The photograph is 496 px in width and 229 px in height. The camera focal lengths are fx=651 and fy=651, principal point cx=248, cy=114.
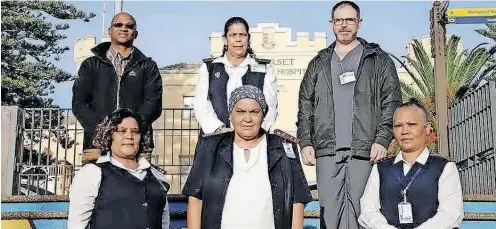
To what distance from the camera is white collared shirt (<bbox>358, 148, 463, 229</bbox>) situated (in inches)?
152

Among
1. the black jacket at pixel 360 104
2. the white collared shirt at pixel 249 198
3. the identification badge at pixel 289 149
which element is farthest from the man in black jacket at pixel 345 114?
the white collared shirt at pixel 249 198

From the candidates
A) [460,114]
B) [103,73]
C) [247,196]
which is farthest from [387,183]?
[460,114]

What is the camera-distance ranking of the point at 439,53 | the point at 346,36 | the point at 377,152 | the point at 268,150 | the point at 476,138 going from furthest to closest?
the point at 439,53 < the point at 476,138 < the point at 346,36 < the point at 377,152 < the point at 268,150

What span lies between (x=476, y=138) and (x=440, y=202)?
477cm

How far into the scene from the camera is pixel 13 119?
812 centimetres

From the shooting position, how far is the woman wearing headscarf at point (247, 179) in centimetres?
375

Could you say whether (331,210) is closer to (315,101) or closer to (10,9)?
(315,101)

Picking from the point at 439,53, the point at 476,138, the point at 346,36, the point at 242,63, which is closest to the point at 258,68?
the point at 242,63

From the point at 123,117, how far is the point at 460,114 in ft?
20.7

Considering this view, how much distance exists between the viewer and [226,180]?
12.4ft

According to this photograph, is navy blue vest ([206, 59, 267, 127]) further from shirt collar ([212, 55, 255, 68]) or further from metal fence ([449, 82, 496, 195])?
metal fence ([449, 82, 496, 195])

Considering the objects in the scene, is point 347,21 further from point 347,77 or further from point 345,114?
point 345,114

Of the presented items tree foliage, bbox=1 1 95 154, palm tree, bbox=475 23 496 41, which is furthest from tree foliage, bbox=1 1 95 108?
palm tree, bbox=475 23 496 41

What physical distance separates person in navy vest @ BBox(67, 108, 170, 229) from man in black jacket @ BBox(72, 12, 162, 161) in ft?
3.20
